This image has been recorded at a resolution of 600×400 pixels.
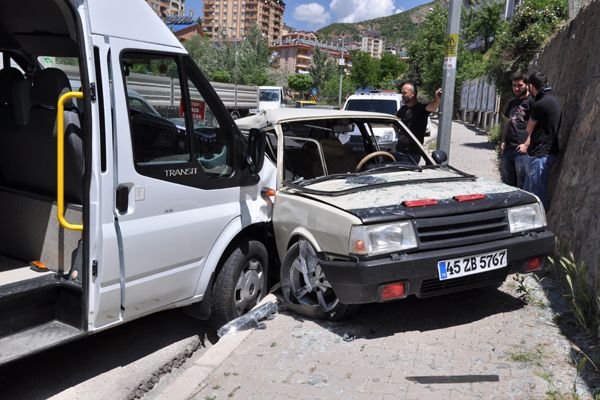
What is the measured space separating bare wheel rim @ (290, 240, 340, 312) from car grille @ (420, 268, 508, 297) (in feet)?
2.26

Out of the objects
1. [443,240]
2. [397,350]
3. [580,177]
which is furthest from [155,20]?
[580,177]

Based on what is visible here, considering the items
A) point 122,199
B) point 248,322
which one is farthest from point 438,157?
point 122,199

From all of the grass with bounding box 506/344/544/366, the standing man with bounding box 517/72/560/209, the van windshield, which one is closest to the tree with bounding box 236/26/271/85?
the van windshield

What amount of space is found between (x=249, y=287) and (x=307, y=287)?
20.7 inches

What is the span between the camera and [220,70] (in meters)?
64.3

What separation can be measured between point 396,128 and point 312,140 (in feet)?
3.35

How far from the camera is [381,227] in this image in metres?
3.71

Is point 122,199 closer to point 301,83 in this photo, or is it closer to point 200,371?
point 200,371

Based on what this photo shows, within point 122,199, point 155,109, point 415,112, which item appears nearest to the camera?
point 122,199

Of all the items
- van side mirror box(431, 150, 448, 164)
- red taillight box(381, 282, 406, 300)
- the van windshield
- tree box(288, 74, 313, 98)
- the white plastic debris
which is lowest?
the white plastic debris

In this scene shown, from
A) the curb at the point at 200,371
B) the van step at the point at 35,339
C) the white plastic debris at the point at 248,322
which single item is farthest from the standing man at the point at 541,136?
the van step at the point at 35,339

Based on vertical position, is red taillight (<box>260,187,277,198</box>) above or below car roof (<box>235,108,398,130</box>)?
below

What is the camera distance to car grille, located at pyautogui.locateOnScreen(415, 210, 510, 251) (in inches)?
150

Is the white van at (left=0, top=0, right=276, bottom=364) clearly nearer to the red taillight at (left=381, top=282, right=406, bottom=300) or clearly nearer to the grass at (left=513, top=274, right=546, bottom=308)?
the red taillight at (left=381, top=282, right=406, bottom=300)
